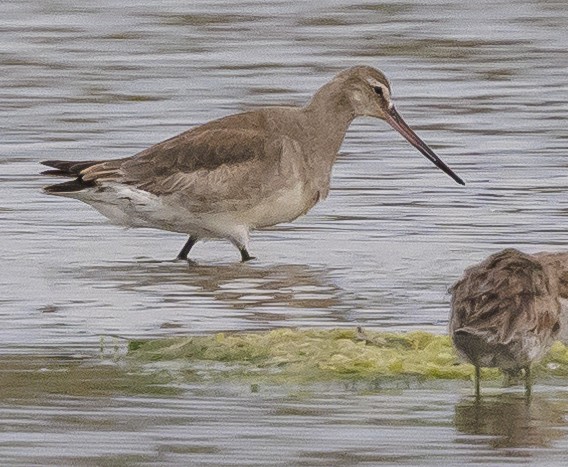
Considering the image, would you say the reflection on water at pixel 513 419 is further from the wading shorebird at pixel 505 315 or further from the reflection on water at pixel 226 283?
the reflection on water at pixel 226 283

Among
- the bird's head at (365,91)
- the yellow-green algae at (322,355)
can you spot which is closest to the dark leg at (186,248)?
the bird's head at (365,91)

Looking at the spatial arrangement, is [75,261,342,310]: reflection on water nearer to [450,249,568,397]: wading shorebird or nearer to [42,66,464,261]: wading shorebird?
[42,66,464,261]: wading shorebird

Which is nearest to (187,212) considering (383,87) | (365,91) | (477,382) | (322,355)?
(365,91)

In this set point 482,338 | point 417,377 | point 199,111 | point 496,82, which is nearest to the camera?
point 482,338

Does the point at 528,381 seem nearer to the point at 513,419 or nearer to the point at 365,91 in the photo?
the point at 513,419

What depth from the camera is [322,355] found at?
845cm

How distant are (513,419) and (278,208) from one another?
15.2ft

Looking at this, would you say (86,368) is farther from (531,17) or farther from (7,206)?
(531,17)

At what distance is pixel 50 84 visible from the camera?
17438 mm

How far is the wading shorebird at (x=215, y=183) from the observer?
1194 cm

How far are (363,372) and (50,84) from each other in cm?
966

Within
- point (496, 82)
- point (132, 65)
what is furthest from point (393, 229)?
point (132, 65)

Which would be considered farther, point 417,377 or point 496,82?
point 496,82

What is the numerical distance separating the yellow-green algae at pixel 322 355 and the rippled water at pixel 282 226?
0.31m
